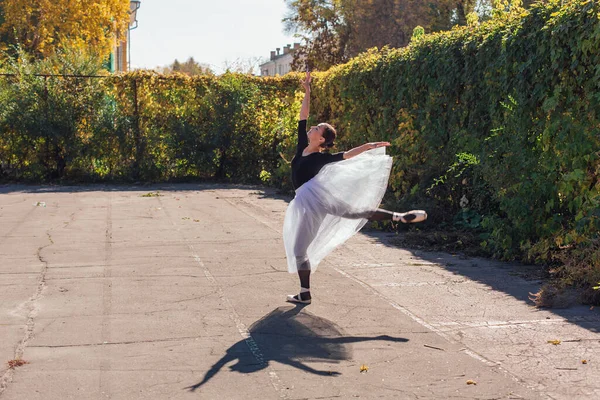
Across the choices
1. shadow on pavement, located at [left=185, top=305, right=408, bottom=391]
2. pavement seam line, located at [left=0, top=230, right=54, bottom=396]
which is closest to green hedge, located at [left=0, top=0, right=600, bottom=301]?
shadow on pavement, located at [left=185, top=305, right=408, bottom=391]

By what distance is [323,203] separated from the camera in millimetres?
7281

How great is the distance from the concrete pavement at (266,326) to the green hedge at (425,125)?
3.51 feet

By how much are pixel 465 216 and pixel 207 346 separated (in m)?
6.49

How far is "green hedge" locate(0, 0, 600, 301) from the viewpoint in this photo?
27.1 feet

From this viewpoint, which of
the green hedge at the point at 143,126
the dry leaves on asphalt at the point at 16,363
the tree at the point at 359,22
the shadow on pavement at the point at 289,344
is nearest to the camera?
the dry leaves on asphalt at the point at 16,363

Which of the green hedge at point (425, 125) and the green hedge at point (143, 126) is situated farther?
the green hedge at point (143, 126)

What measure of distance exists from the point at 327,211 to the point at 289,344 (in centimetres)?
176

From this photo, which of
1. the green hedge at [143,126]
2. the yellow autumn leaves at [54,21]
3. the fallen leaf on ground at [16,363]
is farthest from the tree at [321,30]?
the fallen leaf on ground at [16,363]

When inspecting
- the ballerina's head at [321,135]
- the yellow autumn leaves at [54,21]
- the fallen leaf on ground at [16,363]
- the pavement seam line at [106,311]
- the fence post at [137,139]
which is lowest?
the pavement seam line at [106,311]

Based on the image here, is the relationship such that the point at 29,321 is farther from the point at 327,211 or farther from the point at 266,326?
the point at 327,211

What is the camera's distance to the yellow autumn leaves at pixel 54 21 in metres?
34.5

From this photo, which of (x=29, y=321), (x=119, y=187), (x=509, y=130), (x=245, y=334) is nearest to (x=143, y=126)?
(x=119, y=187)

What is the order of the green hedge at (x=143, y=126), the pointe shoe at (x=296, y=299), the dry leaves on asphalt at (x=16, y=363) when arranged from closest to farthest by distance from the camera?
the dry leaves on asphalt at (x=16, y=363) < the pointe shoe at (x=296, y=299) < the green hedge at (x=143, y=126)

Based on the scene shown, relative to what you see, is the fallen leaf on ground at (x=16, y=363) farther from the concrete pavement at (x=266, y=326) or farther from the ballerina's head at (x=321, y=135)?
the ballerina's head at (x=321, y=135)
